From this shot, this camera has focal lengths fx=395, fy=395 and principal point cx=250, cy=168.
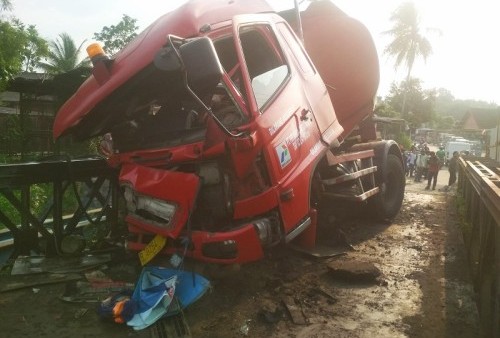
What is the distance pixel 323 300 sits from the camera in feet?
10.9

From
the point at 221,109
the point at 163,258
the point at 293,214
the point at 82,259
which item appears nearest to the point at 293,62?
the point at 221,109

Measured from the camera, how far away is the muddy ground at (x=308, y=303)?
2.80m

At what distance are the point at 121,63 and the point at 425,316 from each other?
3.06m

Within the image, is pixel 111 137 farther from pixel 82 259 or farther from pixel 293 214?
pixel 293 214

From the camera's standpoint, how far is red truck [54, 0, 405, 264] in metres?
2.89

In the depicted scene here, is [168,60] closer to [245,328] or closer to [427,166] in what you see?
[245,328]

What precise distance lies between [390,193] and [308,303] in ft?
12.2

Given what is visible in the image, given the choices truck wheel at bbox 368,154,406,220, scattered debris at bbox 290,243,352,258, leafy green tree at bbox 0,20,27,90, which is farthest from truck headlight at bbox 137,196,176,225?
leafy green tree at bbox 0,20,27,90

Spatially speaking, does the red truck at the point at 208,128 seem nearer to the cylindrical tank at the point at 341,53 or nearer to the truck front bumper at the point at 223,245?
the truck front bumper at the point at 223,245

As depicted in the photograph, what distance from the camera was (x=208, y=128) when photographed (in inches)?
118

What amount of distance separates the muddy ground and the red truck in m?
0.44

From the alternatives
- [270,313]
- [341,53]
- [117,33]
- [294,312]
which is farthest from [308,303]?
[117,33]

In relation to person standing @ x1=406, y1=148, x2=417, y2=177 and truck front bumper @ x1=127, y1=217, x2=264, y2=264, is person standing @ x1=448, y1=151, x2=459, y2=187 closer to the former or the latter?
person standing @ x1=406, y1=148, x2=417, y2=177

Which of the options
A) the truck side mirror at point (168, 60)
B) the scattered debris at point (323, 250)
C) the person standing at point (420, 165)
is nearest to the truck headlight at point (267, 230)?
the scattered debris at point (323, 250)
